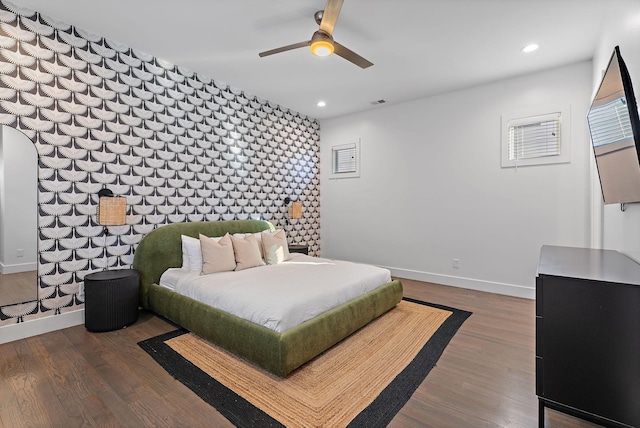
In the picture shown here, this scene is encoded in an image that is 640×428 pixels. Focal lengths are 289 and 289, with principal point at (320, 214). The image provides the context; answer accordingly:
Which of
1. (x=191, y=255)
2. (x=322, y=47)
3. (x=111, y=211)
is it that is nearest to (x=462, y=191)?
(x=322, y=47)

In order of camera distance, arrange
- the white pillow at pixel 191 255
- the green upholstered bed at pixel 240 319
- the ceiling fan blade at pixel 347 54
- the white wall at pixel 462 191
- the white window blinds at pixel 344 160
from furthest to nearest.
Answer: the white window blinds at pixel 344 160 < the white wall at pixel 462 191 < the white pillow at pixel 191 255 < the ceiling fan blade at pixel 347 54 < the green upholstered bed at pixel 240 319

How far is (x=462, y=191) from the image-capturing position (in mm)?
4590

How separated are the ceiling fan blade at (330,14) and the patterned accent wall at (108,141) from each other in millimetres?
2416

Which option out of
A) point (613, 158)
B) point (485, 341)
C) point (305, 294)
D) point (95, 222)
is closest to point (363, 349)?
point (305, 294)

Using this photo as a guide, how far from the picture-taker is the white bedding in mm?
2357

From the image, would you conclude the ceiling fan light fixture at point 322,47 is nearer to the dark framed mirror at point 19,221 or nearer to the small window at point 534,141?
the dark framed mirror at point 19,221

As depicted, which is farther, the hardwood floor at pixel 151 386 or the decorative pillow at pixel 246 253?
the decorative pillow at pixel 246 253

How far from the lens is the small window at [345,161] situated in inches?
228

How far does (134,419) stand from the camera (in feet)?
5.75

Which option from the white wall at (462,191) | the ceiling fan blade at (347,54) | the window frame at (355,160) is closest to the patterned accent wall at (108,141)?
the window frame at (355,160)

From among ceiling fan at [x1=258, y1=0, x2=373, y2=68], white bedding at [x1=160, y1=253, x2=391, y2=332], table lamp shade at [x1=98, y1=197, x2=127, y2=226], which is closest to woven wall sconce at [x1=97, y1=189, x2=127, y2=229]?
table lamp shade at [x1=98, y1=197, x2=127, y2=226]

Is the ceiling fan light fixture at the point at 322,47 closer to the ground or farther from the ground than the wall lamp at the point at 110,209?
farther from the ground

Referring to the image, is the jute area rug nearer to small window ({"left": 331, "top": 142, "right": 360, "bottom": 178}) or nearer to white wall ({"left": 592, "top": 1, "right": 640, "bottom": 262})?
white wall ({"left": 592, "top": 1, "right": 640, "bottom": 262})

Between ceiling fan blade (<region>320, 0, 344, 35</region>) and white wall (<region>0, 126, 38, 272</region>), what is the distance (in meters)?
3.05
